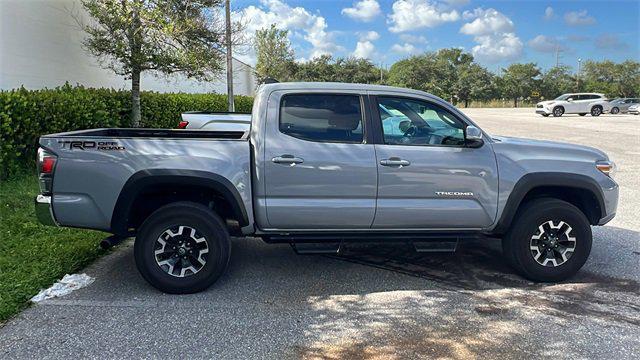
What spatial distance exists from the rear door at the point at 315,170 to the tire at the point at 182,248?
0.52 meters

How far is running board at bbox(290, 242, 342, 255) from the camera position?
4.53 meters

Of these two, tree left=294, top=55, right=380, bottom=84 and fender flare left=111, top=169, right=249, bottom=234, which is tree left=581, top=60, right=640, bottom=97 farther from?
fender flare left=111, top=169, right=249, bottom=234

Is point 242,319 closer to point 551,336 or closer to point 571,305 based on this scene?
point 551,336

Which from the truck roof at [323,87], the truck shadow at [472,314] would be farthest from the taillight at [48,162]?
the truck shadow at [472,314]

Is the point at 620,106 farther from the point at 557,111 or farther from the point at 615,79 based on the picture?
the point at 615,79

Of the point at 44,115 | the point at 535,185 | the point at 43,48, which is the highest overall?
the point at 43,48

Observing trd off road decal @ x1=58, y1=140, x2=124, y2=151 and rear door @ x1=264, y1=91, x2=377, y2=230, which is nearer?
trd off road decal @ x1=58, y1=140, x2=124, y2=151

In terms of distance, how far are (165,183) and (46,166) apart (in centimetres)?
97

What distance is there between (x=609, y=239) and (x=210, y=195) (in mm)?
4870

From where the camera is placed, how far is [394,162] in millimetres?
4453

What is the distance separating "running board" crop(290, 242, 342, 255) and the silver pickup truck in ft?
0.05

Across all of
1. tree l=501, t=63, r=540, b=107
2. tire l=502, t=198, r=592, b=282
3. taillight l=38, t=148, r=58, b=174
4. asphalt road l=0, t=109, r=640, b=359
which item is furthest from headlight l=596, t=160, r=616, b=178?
tree l=501, t=63, r=540, b=107

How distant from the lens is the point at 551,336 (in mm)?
3666

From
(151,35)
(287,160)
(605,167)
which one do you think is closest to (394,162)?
(287,160)
